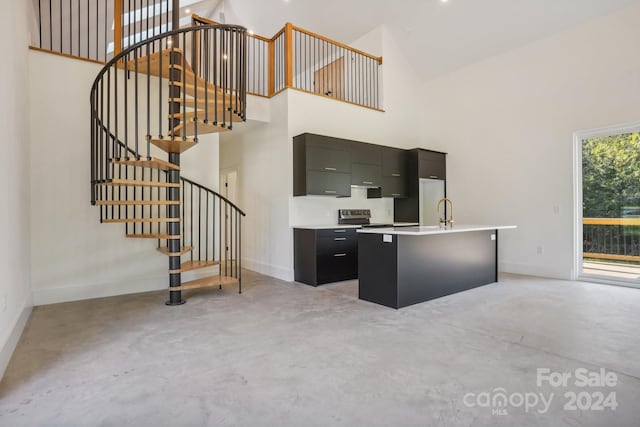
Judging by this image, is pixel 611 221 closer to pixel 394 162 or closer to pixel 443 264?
pixel 443 264

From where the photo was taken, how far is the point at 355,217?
19.7 feet

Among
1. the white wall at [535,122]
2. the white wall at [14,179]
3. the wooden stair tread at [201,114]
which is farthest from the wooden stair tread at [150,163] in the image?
the white wall at [535,122]

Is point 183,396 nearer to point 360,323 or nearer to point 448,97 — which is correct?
point 360,323

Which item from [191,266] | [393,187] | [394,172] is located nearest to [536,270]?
[393,187]

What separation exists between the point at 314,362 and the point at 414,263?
6.25 feet

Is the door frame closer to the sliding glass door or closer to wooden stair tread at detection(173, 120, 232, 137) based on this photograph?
the sliding glass door

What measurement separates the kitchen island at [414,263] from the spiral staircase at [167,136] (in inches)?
67.1

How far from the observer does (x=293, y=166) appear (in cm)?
526

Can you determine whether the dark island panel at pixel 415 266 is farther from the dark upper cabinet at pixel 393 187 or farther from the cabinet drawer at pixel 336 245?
the dark upper cabinet at pixel 393 187

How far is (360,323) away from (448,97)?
5.30m

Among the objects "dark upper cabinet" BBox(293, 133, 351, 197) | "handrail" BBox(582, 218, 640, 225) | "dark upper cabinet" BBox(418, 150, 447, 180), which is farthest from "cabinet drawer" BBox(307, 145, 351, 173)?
"handrail" BBox(582, 218, 640, 225)

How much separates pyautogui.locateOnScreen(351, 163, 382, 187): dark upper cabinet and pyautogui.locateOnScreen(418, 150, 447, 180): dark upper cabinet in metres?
0.89

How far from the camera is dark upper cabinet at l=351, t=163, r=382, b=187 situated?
5.59 metres

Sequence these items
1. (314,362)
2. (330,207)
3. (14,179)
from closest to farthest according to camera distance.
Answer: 1. (314,362)
2. (14,179)
3. (330,207)
